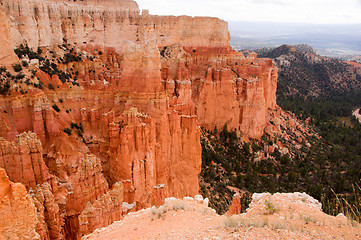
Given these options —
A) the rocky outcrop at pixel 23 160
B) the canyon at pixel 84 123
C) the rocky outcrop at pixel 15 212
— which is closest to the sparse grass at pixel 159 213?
the canyon at pixel 84 123

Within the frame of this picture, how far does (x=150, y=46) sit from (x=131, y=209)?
12615 millimetres

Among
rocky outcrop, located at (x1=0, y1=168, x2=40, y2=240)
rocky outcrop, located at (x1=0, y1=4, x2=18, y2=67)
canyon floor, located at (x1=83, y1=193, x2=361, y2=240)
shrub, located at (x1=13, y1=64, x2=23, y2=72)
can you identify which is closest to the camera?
canyon floor, located at (x1=83, y1=193, x2=361, y2=240)

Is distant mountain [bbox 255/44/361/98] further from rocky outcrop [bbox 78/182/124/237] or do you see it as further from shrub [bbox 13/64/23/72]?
rocky outcrop [bbox 78/182/124/237]

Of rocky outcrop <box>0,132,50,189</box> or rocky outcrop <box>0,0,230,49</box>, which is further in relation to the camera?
rocky outcrop <box>0,0,230,49</box>

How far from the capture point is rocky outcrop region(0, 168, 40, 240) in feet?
26.6

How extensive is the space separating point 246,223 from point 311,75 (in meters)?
98.3

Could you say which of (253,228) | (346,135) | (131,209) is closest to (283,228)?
(253,228)

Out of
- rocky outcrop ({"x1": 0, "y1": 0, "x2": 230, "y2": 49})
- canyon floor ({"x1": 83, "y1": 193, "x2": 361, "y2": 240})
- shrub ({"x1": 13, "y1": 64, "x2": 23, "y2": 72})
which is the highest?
rocky outcrop ({"x1": 0, "y1": 0, "x2": 230, "y2": 49})

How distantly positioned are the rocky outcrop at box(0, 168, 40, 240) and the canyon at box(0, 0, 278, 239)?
0.03 m

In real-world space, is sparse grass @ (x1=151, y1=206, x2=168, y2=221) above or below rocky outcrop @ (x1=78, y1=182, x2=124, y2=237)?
above

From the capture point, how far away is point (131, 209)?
1501 centimetres

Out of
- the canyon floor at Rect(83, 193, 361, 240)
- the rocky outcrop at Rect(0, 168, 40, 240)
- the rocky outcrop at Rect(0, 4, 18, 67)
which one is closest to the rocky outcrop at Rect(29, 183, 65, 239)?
the rocky outcrop at Rect(0, 168, 40, 240)

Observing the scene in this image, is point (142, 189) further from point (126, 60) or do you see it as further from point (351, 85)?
point (351, 85)

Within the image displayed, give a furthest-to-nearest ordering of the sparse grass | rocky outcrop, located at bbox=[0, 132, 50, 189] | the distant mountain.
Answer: the distant mountain → rocky outcrop, located at bbox=[0, 132, 50, 189] → the sparse grass
